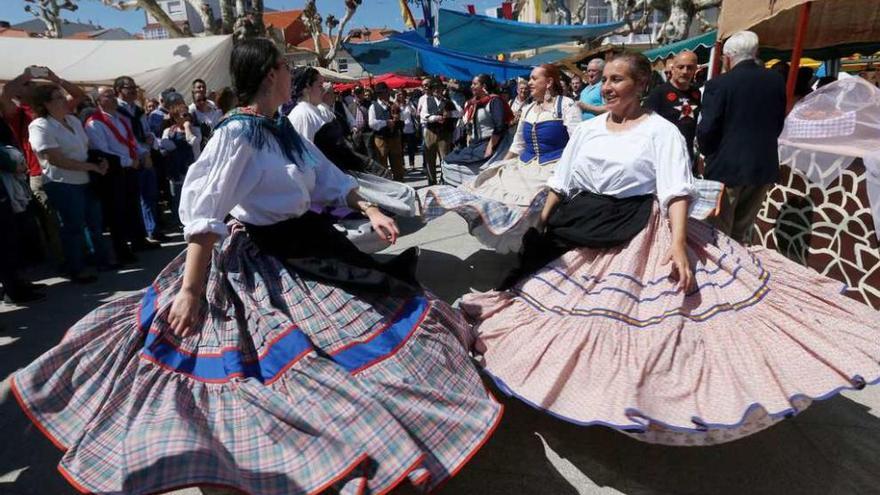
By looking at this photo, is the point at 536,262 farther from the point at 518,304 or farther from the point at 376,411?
the point at 376,411

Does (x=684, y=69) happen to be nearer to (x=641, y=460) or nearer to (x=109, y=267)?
(x=641, y=460)

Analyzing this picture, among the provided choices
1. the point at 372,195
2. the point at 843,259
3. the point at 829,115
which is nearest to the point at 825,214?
the point at 843,259

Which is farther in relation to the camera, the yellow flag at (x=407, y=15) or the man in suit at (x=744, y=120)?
the yellow flag at (x=407, y=15)

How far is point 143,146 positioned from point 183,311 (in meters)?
5.02

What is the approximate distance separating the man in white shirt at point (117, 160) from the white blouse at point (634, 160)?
15.4 feet

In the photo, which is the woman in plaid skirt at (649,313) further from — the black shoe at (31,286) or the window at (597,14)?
the window at (597,14)

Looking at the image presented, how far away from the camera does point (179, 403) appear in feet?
5.85

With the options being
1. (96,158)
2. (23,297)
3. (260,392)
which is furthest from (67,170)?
(260,392)

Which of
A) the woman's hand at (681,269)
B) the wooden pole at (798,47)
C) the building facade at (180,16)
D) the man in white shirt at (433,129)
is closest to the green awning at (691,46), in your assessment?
the man in white shirt at (433,129)

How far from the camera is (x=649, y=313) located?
2.37 m

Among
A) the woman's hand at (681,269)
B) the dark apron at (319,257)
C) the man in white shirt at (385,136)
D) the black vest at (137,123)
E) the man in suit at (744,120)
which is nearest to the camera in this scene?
the dark apron at (319,257)

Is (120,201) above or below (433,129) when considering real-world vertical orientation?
below

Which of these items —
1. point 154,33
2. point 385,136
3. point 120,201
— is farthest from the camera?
point 154,33

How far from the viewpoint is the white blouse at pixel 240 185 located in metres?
1.88
